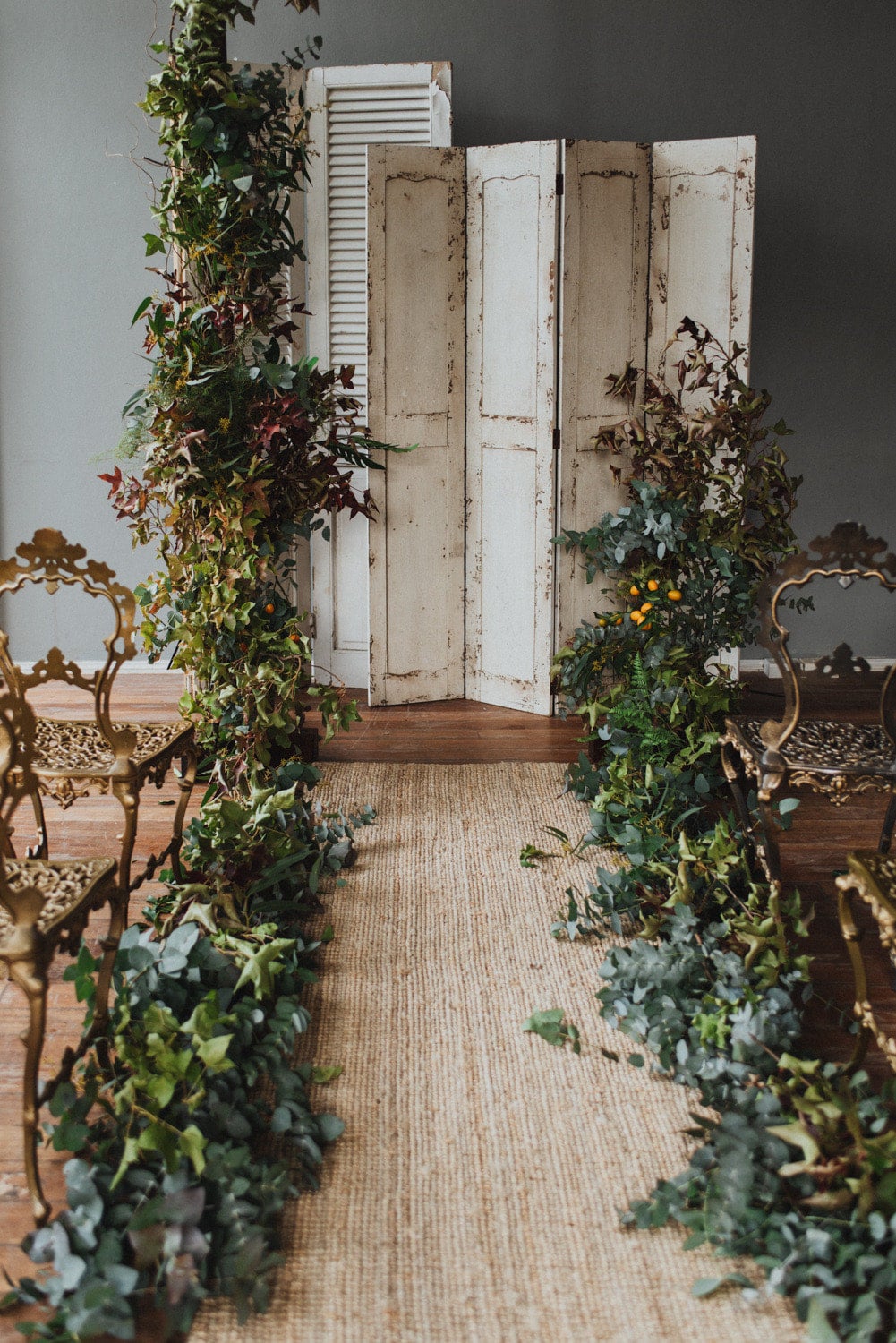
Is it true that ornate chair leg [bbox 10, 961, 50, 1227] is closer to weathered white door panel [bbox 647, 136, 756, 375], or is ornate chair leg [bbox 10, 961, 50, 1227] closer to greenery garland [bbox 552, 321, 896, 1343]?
greenery garland [bbox 552, 321, 896, 1343]

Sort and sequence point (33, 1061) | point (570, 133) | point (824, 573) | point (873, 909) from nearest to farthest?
point (33, 1061) → point (873, 909) → point (824, 573) → point (570, 133)

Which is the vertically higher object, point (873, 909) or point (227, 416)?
point (227, 416)

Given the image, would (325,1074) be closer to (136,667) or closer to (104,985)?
(104,985)

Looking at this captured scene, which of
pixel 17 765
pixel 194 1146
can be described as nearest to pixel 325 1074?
pixel 194 1146

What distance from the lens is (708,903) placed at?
313 centimetres

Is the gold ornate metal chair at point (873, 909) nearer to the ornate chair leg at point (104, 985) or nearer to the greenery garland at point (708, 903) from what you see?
the greenery garland at point (708, 903)

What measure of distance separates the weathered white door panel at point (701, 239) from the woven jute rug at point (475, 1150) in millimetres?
2335

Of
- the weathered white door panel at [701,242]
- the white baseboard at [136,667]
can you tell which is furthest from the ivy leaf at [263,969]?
the white baseboard at [136,667]

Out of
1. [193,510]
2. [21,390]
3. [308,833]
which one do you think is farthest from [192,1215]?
[21,390]

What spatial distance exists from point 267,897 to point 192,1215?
125 cm

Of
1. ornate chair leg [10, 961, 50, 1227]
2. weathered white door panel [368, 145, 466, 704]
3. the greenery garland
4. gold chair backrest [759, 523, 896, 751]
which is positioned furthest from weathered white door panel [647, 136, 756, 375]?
ornate chair leg [10, 961, 50, 1227]

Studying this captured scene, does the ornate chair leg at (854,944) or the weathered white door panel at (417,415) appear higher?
the weathered white door panel at (417,415)

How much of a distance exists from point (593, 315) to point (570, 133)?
1.08m

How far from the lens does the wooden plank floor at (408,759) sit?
236 cm
